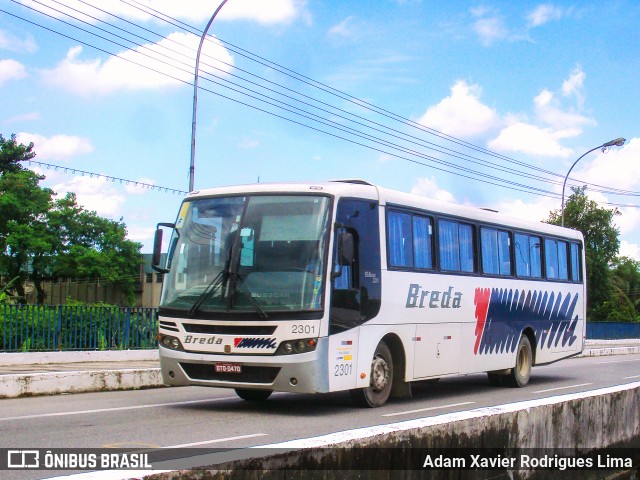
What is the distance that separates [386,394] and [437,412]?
36.4 inches

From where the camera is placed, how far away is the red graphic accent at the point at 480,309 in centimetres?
1556

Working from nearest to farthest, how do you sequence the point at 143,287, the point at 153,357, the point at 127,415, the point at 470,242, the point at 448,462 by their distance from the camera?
the point at 448,462, the point at 127,415, the point at 470,242, the point at 153,357, the point at 143,287

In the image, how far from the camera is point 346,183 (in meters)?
12.5

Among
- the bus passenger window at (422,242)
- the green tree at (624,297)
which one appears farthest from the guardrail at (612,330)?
the bus passenger window at (422,242)

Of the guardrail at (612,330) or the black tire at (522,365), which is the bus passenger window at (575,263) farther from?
the guardrail at (612,330)

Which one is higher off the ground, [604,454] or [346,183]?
[346,183]

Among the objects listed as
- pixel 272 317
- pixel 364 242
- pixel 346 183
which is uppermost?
pixel 346 183

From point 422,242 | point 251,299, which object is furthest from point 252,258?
point 422,242

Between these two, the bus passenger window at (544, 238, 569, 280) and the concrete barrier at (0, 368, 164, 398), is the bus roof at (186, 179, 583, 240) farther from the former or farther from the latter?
the concrete barrier at (0, 368, 164, 398)

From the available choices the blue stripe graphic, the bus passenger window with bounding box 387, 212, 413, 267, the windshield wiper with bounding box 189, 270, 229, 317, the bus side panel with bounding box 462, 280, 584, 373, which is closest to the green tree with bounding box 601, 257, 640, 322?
the bus side panel with bounding box 462, 280, 584, 373

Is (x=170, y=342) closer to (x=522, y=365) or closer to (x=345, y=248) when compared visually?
(x=345, y=248)

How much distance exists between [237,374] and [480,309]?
5829 millimetres

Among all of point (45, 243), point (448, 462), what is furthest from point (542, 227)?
point (45, 243)

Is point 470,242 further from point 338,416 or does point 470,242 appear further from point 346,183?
point 338,416
